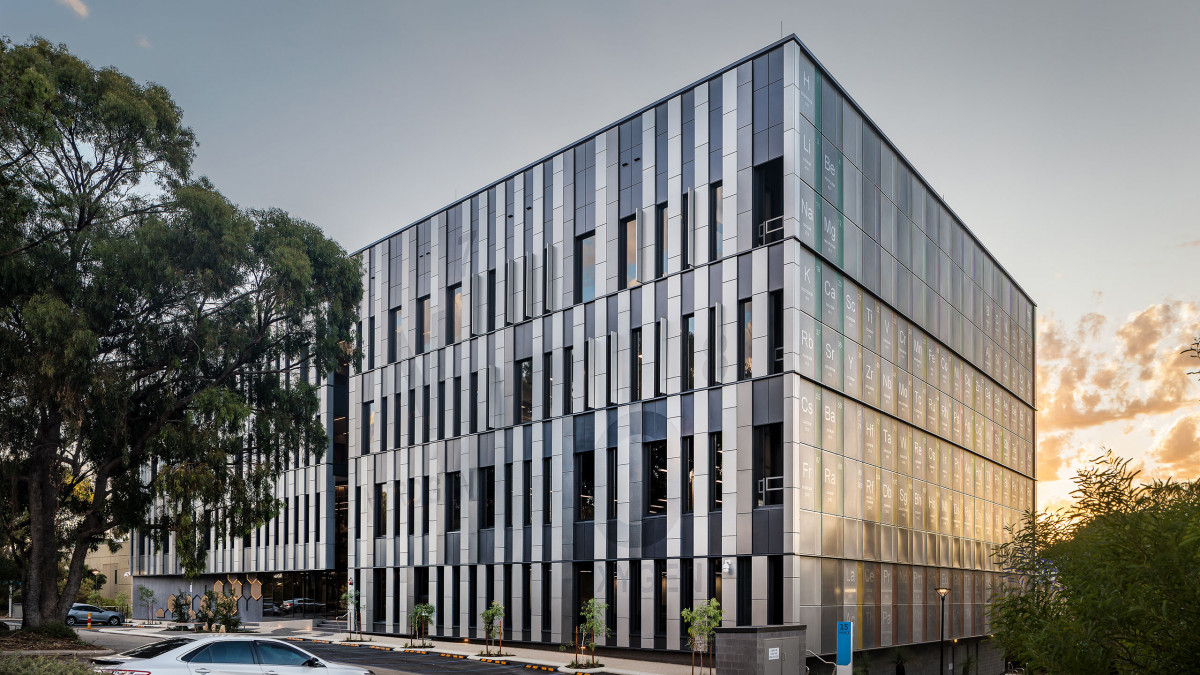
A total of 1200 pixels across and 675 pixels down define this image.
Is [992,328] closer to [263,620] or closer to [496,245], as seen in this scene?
[496,245]

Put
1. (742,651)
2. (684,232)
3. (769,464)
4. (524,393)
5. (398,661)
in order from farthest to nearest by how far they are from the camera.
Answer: (524,393), (684,232), (398,661), (769,464), (742,651)

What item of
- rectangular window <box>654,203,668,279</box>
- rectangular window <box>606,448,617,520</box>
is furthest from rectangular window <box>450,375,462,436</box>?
rectangular window <box>654,203,668,279</box>

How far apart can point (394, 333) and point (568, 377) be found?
15.3 metres

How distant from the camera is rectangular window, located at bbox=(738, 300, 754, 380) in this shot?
34.7m

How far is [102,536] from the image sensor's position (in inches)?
1533

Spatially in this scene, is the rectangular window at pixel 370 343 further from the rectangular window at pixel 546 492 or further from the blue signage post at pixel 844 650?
the blue signage post at pixel 844 650

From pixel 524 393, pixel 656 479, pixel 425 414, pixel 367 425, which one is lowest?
pixel 656 479

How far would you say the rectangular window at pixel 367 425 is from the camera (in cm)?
5428

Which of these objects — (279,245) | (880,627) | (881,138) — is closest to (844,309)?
(881,138)

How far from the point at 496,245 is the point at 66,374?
802 inches

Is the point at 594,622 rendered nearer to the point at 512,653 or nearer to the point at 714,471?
the point at 512,653

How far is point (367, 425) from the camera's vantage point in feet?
180

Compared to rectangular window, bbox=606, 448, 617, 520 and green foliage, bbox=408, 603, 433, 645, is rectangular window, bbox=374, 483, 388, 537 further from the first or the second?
rectangular window, bbox=606, 448, 617, 520

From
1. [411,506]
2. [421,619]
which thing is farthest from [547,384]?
[421,619]
